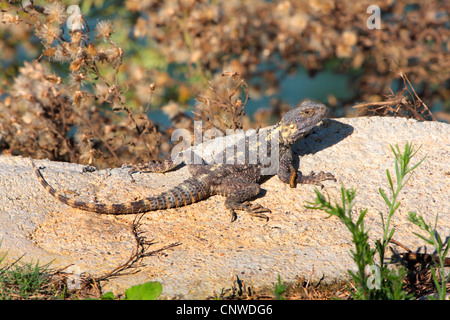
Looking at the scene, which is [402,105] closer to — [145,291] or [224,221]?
[224,221]

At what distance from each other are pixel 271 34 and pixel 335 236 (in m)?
5.34

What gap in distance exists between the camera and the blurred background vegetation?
19.8 feet

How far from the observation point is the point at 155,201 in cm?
424

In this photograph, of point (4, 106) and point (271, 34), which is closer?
point (4, 106)

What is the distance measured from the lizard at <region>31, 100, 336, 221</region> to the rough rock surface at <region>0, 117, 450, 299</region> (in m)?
0.09

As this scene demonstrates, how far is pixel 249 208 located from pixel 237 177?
2.06 ft

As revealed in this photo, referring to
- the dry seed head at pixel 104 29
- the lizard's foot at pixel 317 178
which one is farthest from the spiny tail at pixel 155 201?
the dry seed head at pixel 104 29

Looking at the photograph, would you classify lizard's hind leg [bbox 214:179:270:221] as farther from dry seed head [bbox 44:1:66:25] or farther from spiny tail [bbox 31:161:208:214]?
dry seed head [bbox 44:1:66:25]

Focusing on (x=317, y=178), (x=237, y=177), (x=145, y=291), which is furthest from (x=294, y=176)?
(x=145, y=291)

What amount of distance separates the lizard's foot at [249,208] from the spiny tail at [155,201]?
14.3 inches

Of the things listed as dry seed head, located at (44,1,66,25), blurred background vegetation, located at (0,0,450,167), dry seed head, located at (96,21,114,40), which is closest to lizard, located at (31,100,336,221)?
blurred background vegetation, located at (0,0,450,167)

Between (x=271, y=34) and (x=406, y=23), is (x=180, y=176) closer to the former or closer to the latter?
(x=271, y=34)
